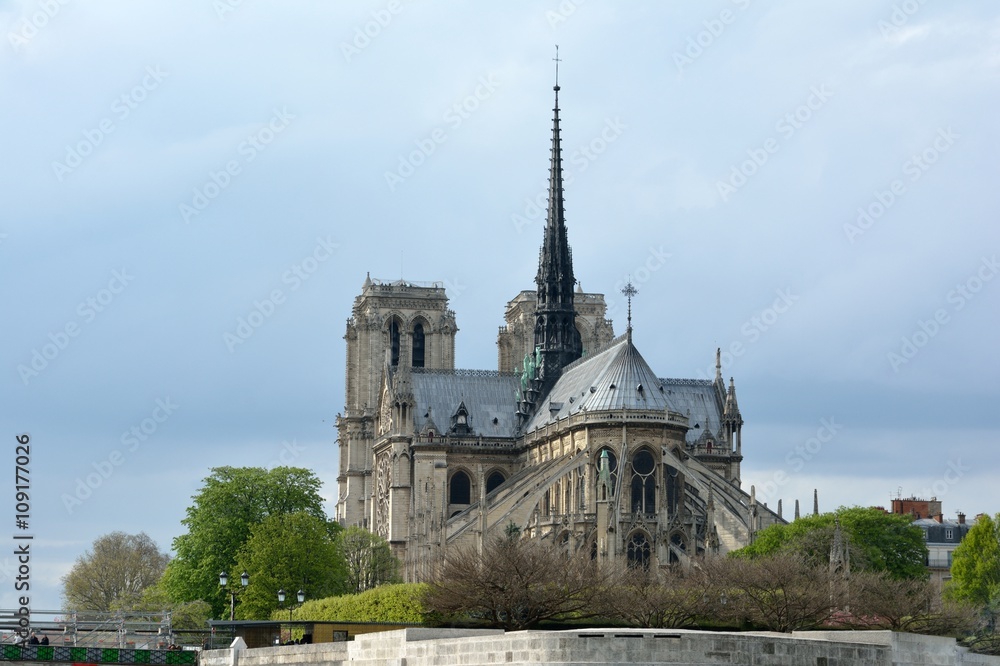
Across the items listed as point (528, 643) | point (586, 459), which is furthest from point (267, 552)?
point (528, 643)

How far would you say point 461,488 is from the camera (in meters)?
121

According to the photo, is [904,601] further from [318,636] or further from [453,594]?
[318,636]

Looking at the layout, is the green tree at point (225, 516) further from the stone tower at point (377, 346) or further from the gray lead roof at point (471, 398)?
the stone tower at point (377, 346)

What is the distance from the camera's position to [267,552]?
89.9m

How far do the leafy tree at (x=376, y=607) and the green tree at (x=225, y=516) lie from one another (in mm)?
15252

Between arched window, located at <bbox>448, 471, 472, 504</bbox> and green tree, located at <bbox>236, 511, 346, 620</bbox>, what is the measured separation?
85.6 ft

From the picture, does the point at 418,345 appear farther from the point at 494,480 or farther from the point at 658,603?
the point at 658,603

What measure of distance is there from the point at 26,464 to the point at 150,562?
87.2m

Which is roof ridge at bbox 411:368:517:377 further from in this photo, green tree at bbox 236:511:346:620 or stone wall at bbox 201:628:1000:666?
stone wall at bbox 201:628:1000:666

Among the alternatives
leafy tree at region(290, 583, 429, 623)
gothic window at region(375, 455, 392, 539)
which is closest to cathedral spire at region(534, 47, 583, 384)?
gothic window at region(375, 455, 392, 539)

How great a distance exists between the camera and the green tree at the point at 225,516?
96938 millimetres

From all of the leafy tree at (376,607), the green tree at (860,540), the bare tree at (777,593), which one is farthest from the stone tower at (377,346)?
the bare tree at (777,593)

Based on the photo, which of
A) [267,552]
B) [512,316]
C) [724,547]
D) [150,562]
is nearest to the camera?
[267,552]

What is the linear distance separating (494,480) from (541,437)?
851 cm
